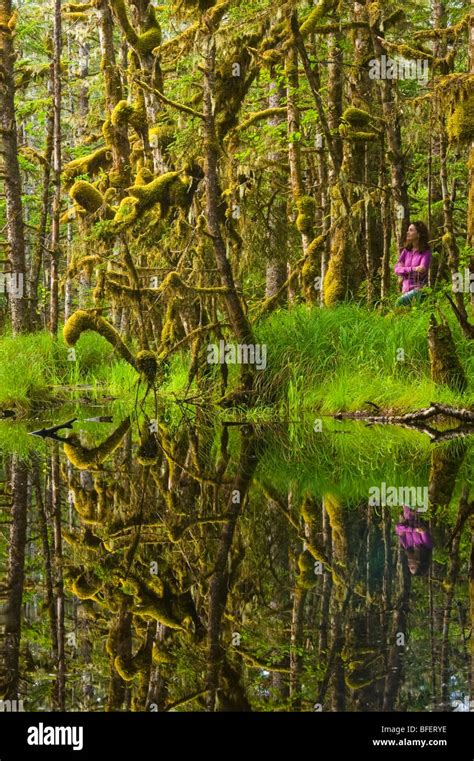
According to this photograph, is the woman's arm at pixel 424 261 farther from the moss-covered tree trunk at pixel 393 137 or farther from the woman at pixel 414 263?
the moss-covered tree trunk at pixel 393 137

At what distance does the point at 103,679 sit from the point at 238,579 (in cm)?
136

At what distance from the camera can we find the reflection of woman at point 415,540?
5039mm

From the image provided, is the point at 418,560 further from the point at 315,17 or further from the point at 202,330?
the point at 315,17

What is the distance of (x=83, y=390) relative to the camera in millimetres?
17172

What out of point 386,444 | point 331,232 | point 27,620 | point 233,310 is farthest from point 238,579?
point 331,232

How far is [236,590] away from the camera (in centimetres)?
474

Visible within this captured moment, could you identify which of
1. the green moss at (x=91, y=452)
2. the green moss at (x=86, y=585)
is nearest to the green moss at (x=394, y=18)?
the green moss at (x=91, y=452)

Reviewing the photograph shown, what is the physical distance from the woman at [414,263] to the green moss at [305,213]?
1.78m

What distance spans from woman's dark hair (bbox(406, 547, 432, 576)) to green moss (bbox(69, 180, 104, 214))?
987cm

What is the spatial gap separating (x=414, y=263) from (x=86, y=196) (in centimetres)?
511

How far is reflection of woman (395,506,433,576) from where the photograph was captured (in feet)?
16.5
